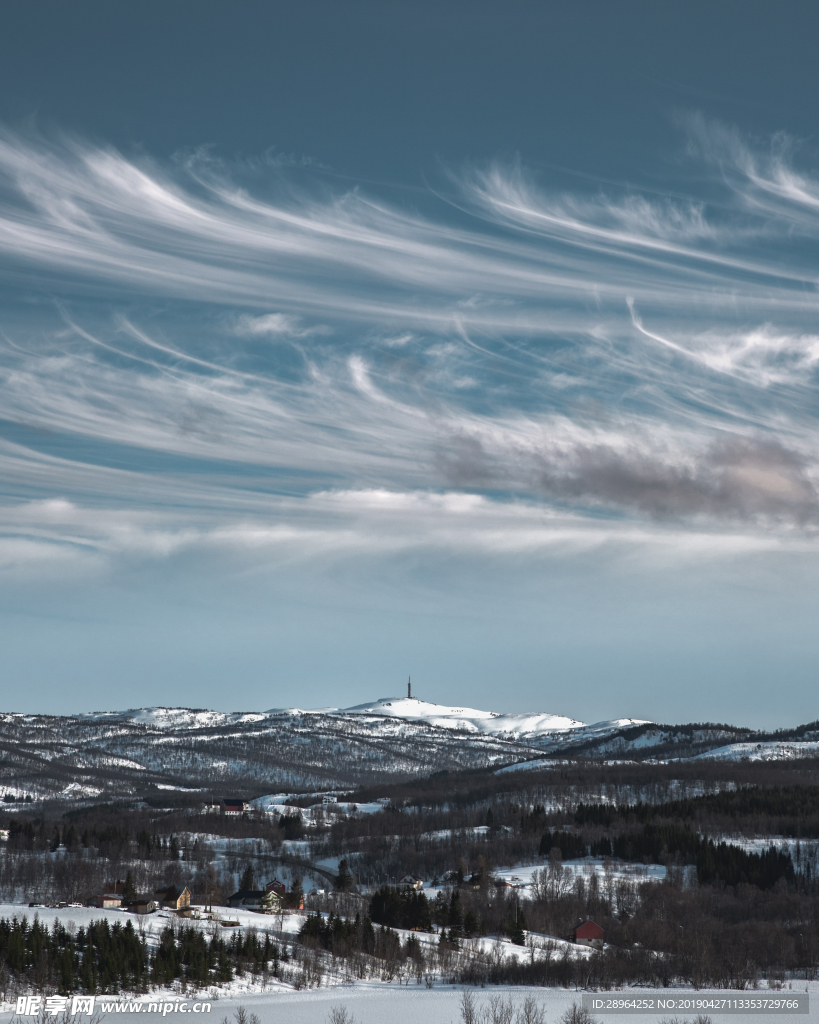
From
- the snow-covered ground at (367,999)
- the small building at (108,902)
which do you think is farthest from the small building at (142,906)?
the snow-covered ground at (367,999)

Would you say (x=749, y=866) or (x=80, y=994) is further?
(x=749, y=866)

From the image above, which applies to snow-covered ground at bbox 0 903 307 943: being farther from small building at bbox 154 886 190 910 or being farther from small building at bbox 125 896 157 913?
small building at bbox 154 886 190 910

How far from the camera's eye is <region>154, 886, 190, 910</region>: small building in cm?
15275

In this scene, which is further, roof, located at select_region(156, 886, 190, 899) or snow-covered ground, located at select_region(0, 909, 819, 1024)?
roof, located at select_region(156, 886, 190, 899)

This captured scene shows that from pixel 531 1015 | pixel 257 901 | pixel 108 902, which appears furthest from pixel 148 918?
pixel 531 1015

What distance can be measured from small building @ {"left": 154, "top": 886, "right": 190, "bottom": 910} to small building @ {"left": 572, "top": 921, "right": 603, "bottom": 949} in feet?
182

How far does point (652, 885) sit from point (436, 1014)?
99.8m

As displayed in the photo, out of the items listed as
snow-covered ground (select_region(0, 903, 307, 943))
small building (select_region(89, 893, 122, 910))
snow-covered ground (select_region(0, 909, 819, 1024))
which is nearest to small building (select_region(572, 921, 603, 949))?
snow-covered ground (select_region(0, 909, 819, 1024))

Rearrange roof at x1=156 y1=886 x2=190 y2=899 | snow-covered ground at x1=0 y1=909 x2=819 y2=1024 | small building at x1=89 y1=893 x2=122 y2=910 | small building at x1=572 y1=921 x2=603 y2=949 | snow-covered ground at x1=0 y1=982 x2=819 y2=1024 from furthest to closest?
1. roof at x1=156 y1=886 x2=190 y2=899
2. small building at x1=89 y1=893 x2=122 y2=910
3. small building at x1=572 y1=921 x2=603 y2=949
4. snow-covered ground at x1=0 y1=909 x2=819 y2=1024
5. snow-covered ground at x1=0 y1=982 x2=819 y2=1024

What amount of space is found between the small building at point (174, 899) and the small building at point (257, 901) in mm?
11779

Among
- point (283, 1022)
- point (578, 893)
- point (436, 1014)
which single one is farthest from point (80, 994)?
point (578, 893)

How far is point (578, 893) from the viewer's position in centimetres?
17750

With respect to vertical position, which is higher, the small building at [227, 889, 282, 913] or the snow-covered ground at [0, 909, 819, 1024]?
the small building at [227, 889, 282, 913]

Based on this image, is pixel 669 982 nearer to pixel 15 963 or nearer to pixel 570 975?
pixel 570 975
